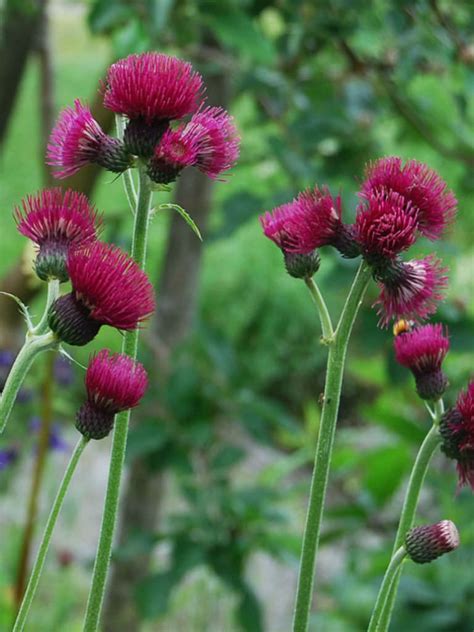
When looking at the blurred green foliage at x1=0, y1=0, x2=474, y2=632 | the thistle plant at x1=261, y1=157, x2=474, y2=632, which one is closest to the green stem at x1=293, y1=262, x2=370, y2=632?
the thistle plant at x1=261, y1=157, x2=474, y2=632

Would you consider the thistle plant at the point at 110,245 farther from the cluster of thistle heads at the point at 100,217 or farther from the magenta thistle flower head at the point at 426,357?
the magenta thistle flower head at the point at 426,357

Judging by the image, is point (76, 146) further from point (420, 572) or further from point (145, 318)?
point (420, 572)

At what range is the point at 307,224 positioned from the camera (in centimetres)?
50

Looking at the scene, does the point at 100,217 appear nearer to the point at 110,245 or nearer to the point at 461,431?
the point at 110,245

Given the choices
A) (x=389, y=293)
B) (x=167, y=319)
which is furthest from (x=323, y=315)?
(x=167, y=319)

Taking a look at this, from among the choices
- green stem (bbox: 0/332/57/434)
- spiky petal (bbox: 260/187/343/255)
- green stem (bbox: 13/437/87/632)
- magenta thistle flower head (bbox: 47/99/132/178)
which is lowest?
green stem (bbox: 13/437/87/632)

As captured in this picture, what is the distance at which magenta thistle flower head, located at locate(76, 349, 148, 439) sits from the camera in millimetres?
443

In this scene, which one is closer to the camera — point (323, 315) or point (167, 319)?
point (323, 315)

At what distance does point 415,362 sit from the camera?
0.54 meters

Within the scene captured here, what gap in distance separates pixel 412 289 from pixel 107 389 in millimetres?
153

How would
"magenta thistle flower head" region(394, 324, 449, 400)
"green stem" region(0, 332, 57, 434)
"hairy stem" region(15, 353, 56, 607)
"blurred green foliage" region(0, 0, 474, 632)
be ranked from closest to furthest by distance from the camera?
"green stem" region(0, 332, 57, 434)
"magenta thistle flower head" region(394, 324, 449, 400)
"blurred green foliage" region(0, 0, 474, 632)
"hairy stem" region(15, 353, 56, 607)

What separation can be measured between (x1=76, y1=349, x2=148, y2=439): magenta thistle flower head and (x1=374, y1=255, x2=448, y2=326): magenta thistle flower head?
122 millimetres

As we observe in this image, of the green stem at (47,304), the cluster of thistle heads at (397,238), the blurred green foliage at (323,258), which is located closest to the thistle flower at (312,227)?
the cluster of thistle heads at (397,238)

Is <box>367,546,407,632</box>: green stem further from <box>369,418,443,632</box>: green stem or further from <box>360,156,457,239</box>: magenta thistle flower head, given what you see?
<box>360,156,457,239</box>: magenta thistle flower head
